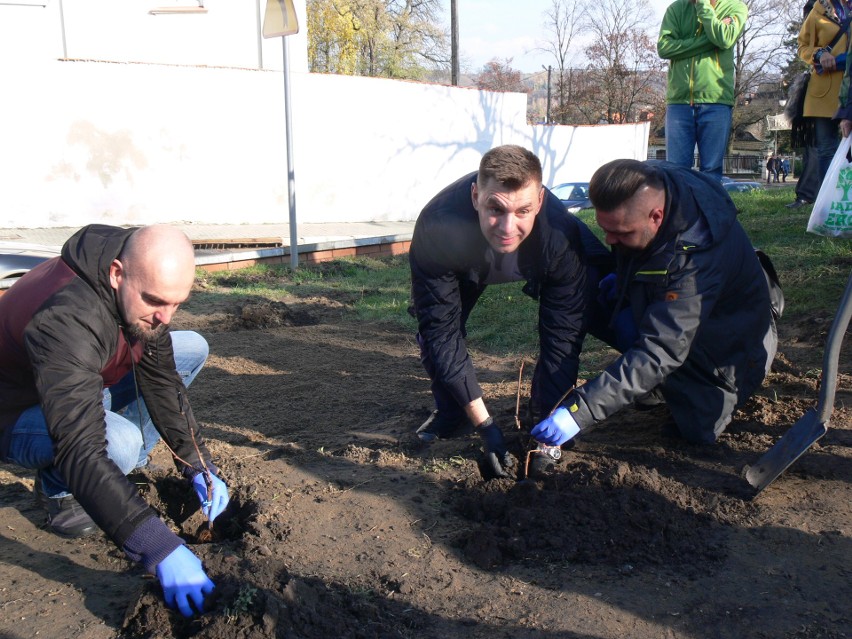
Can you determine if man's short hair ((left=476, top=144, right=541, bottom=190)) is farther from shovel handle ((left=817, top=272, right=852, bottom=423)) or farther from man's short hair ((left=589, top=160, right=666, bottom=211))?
shovel handle ((left=817, top=272, right=852, bottom=423))

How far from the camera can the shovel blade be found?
269 centimetres

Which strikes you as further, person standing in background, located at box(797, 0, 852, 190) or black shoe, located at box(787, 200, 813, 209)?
black shoe, located at box(787, 200, 813, 209)

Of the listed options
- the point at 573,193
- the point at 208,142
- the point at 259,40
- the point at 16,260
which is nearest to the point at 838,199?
the point at 16,260

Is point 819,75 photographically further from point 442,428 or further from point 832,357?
point 442,428

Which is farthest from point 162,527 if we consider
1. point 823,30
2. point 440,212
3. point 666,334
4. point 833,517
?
point 823,30

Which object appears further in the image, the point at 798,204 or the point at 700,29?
the point at 798,204

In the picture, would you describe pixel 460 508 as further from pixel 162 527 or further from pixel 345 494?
pixel 162 527

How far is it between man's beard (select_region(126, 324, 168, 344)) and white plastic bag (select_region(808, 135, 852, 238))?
13.1ft

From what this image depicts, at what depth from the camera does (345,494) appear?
10.00 ft

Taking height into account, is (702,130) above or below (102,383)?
above

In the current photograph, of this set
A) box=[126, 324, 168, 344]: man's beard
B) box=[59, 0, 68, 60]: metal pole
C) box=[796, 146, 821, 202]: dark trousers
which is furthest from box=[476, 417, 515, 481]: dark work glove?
box=[59, 0, 68, 60]: metal pole

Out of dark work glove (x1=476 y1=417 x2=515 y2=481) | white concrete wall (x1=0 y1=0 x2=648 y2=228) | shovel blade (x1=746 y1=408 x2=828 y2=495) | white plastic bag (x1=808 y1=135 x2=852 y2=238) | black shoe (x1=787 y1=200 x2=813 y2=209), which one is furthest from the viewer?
white concrete wall (x1=0 y1=0 x2=648 y2=228)

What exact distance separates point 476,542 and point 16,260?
240 inches

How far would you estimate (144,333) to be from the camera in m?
2.56
